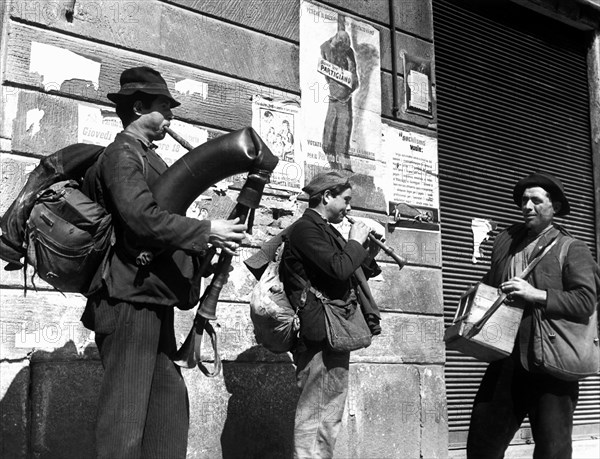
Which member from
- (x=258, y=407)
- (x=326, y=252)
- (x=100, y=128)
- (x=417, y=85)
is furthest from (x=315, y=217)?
(x=417, y=85)

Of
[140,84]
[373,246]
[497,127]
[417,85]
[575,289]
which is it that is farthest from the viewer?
[497,127]

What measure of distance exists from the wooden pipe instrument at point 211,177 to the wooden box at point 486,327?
1.64 metres

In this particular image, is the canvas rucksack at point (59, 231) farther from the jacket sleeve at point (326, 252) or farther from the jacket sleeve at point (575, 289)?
the jacket sleeve at point (575, 289)

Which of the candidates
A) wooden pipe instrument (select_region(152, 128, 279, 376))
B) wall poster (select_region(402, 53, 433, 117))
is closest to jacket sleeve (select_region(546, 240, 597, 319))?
wooden pipe instrument (select_region(152, 128, 279, 376))

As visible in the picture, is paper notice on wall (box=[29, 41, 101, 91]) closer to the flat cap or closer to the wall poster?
the flat cap

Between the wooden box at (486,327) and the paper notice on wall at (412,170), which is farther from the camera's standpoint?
the paper notice on wall at (412,170)

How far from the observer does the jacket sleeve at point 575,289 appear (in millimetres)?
4227

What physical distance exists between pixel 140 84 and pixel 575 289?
8.27ft

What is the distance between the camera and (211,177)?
3.25m

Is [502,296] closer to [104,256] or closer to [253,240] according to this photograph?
[253,240]

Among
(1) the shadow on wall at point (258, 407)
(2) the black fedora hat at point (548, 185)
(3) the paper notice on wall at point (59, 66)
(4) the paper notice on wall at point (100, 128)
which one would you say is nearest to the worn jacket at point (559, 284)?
(2) the black fedora hat at point (548, 185)

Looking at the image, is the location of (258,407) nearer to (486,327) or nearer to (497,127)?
(486,327)

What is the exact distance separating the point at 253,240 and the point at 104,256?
224 cm

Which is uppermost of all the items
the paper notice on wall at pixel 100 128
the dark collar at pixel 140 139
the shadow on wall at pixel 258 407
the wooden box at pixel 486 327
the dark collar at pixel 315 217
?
the paper notice on wall at pixel 100 128
